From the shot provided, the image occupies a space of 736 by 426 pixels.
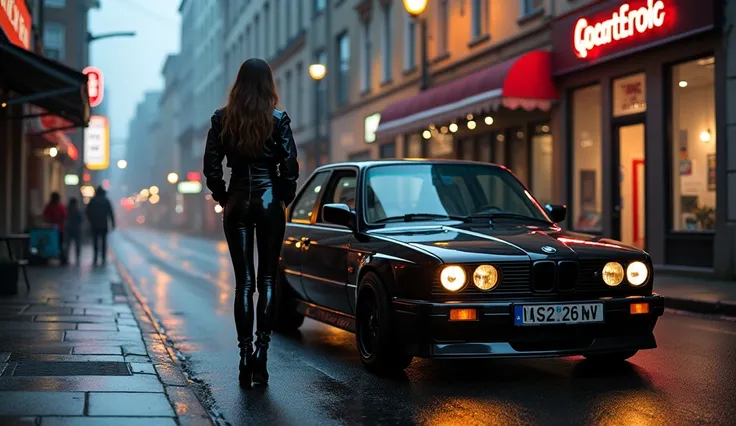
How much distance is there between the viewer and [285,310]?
30.4 feet

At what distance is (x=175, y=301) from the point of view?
45.9ft

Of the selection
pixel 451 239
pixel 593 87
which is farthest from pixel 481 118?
pixel 451 239

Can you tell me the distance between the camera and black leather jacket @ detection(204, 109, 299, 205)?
6367mm

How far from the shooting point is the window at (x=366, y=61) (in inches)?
1267

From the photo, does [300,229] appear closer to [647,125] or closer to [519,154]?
[647,125]

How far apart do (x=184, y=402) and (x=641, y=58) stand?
13350 mm

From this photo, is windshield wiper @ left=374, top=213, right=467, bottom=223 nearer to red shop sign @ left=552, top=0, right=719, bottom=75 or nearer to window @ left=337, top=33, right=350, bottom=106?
red shop sign @ left=552, top=0, right=719, bottom=75

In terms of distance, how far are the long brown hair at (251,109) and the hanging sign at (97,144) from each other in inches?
1771

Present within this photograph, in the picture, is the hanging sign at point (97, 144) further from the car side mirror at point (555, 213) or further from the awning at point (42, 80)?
the car side mirror at point (555, 213)

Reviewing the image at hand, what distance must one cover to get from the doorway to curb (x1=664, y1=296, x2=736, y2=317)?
17.6ft

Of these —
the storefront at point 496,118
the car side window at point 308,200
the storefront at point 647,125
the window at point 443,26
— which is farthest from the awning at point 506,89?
the car side window at point 308,200

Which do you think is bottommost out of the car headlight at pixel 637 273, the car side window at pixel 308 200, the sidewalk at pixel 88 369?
the sidewalk at pixel 88 369

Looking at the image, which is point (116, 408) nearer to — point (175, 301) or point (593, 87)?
point (175, 301)

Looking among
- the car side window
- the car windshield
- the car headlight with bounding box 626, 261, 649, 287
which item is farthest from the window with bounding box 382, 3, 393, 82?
the car headlight with bounding box 626, 261, 649, 287
